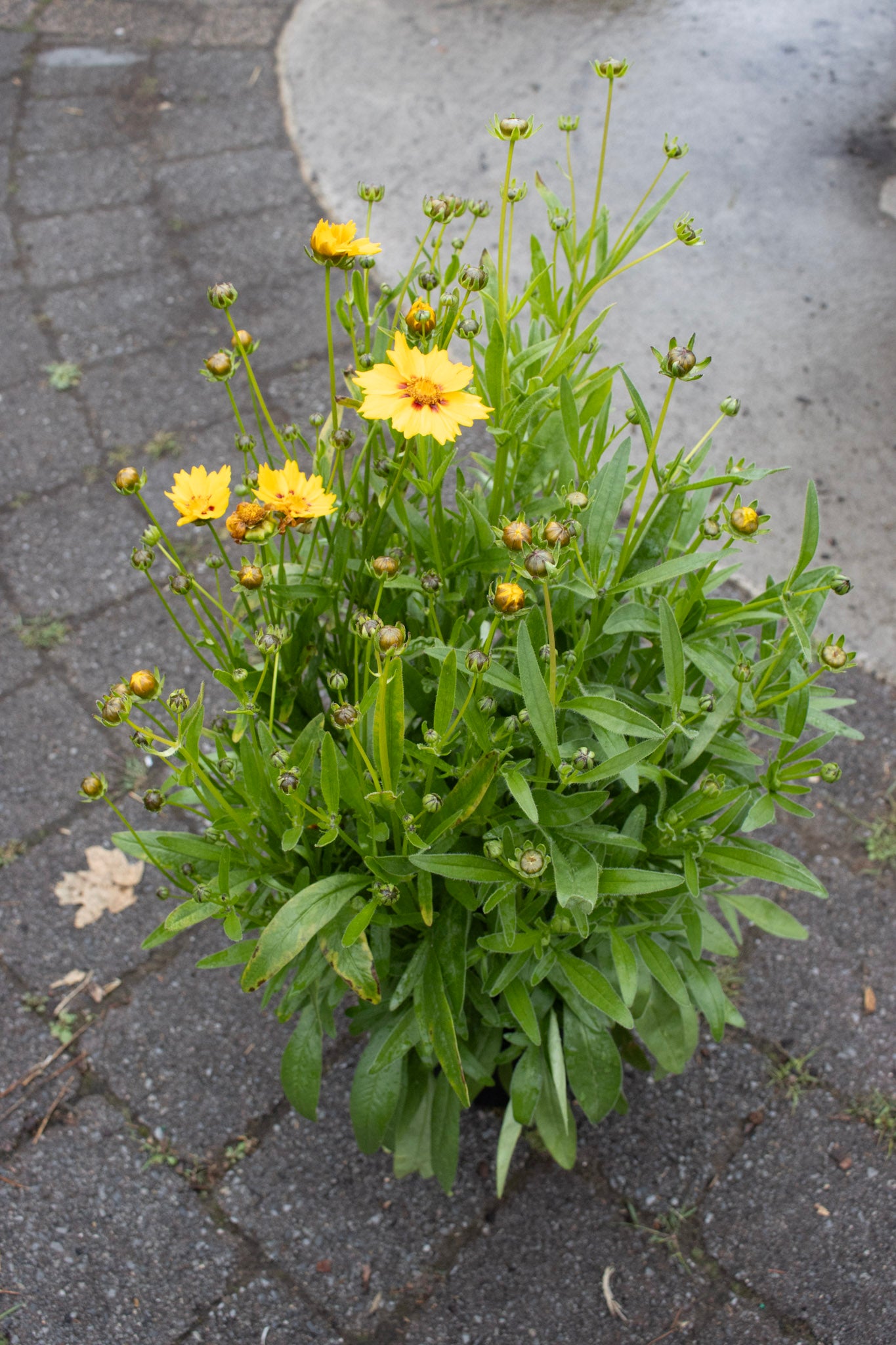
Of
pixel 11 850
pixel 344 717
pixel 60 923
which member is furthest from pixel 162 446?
pixel 344 717

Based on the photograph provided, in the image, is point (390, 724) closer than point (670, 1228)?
Yes

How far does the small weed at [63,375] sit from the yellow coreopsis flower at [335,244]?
6.70ft

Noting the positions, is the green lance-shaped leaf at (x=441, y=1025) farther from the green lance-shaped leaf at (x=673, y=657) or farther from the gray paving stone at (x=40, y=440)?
the gray paving stone at (x=40, y=440)

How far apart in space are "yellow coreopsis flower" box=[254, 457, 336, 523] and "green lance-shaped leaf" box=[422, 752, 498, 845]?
1.05ft

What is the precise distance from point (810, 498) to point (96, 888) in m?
1.50

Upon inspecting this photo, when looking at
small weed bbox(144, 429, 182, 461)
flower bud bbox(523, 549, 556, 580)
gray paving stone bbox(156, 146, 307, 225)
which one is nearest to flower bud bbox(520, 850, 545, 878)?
flower bud bbox(523, 549, 556, 580)

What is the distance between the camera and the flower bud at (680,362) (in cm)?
108

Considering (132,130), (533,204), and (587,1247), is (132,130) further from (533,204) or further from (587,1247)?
(587,1247)

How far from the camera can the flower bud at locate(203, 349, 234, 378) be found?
3.84 feet

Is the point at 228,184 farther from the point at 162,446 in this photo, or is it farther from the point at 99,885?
the point at 99,885

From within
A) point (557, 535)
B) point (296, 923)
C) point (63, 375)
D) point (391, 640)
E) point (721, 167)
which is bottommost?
point (63, 375)

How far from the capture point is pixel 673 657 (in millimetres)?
1229

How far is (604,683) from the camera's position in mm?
1395

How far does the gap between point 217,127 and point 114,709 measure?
3484 mm
